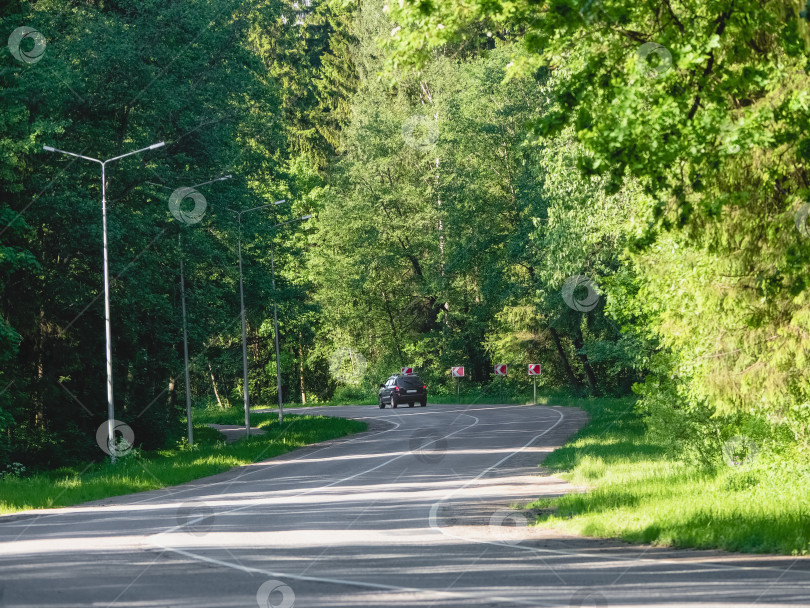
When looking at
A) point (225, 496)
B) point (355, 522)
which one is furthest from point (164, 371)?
point (355, 522)

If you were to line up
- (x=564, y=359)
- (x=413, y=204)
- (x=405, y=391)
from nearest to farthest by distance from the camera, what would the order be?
(x=405, y=391)
(x=564, y=359)
(x=413, y=204)

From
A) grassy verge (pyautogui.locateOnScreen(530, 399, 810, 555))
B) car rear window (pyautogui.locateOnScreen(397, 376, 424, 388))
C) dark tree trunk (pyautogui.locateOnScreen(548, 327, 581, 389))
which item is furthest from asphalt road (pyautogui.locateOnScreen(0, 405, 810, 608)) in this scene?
dark tree trunk (pyautogui.locateOnScreen(548, 327, 581, 389))

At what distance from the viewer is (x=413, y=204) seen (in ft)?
221

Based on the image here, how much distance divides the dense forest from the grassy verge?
99 cm

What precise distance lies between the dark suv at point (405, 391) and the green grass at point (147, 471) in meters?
15.8

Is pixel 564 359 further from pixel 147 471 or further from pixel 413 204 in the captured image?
pixel 147 471

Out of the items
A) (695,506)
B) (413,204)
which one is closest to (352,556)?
(695,506)

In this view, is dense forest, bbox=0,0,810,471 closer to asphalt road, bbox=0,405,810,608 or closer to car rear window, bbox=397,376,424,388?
asphalt road, bbox=0,405,810,608

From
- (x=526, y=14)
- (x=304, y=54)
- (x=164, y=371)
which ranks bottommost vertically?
(x=164, y=371)

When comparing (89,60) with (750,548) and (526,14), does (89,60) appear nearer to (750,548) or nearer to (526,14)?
(526,14)

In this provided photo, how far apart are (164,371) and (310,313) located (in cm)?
821

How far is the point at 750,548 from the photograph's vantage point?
1204 cm

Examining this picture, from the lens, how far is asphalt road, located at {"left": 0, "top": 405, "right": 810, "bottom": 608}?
929 centimetres

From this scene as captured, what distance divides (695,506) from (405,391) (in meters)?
44.5
